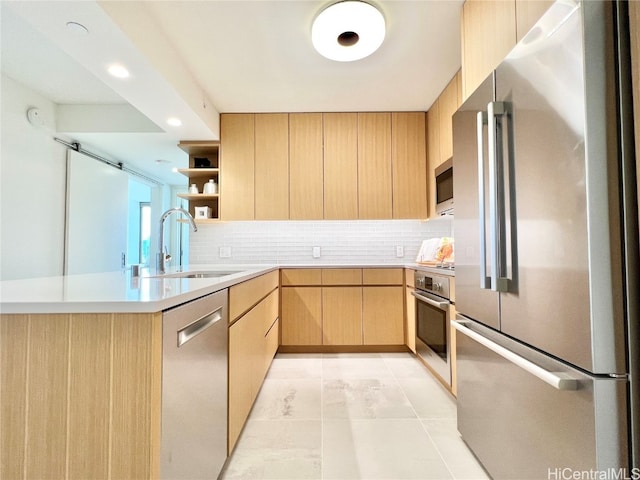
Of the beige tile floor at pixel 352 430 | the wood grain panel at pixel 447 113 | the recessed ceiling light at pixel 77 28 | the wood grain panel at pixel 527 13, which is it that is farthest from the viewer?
the wood grain panel at pixel 447 113

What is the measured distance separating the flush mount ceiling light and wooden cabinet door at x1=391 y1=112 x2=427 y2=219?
4.75 feet

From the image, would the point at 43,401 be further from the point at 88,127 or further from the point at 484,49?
the point at 88,127

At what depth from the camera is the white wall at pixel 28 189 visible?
276cm

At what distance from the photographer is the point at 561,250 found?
910mm

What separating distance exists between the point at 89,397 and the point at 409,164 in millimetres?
3286

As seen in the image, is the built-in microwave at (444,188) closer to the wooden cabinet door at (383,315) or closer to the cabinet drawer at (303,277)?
the wooden cabinet door at (383,315)

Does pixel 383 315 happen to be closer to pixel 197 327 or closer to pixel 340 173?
pixel 340 173

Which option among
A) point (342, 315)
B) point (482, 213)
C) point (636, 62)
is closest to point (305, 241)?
point (342, 315)

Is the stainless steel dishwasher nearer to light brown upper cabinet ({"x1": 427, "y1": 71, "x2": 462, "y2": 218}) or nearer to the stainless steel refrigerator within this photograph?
the stainless steel refrigerator

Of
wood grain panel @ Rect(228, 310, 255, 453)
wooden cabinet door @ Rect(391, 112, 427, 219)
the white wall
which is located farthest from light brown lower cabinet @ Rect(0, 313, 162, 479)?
wooden cabinet door @ Rect(391, 112, 427, 219)

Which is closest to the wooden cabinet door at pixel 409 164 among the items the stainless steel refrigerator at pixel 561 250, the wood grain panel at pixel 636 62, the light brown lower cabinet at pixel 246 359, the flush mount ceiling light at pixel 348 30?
→ the flush mount ceiling light at pixel 348 30

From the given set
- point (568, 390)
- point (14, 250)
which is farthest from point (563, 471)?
point (14, 250)

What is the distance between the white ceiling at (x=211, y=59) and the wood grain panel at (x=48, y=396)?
5.13 feet

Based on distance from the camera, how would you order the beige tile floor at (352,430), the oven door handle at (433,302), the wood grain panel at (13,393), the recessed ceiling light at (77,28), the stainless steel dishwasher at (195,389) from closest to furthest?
1. the wood grain panel at (13,393)
2. the stainless steel dishwasher at (195,389)
3. the beige tile floor at (352,430)
4. the recessed ceiling light at (77,28)
5. the oven door handle at (433,302)
